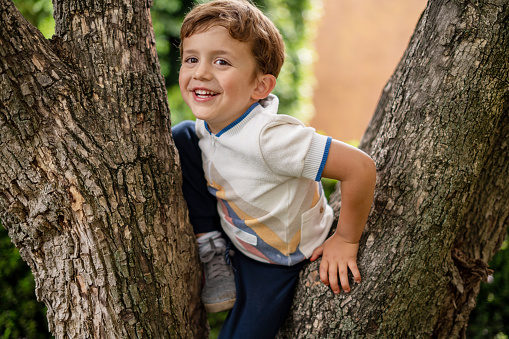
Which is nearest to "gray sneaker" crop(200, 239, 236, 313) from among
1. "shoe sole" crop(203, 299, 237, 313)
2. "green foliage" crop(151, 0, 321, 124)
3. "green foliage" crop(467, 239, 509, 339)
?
"shoe sole" crop(203, 299, 237, 313)

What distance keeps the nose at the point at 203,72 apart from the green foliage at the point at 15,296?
2.21m

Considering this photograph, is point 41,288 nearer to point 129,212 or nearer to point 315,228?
point 129,212

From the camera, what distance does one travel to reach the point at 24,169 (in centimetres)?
138

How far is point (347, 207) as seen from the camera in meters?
1.62

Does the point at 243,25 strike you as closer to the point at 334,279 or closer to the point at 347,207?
the point at 347,207

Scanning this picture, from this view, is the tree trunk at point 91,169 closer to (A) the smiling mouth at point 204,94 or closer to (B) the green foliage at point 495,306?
(A) the smiling mouth at point 204,94

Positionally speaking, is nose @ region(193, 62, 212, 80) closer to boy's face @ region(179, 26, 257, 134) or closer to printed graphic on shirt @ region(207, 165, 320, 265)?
boy's face @ region(179, 26, 257, 134)

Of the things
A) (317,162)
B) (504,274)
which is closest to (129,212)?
(317,162)

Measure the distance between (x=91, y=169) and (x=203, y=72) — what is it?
523 millimetres

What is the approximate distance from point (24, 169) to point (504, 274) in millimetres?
3574

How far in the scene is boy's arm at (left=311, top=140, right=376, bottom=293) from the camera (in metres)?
1.55

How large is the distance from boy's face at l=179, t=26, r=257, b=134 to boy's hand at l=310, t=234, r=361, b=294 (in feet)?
2.15

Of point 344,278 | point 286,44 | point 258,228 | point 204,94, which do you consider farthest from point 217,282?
point 286,44

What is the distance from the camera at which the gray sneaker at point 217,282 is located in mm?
1806
